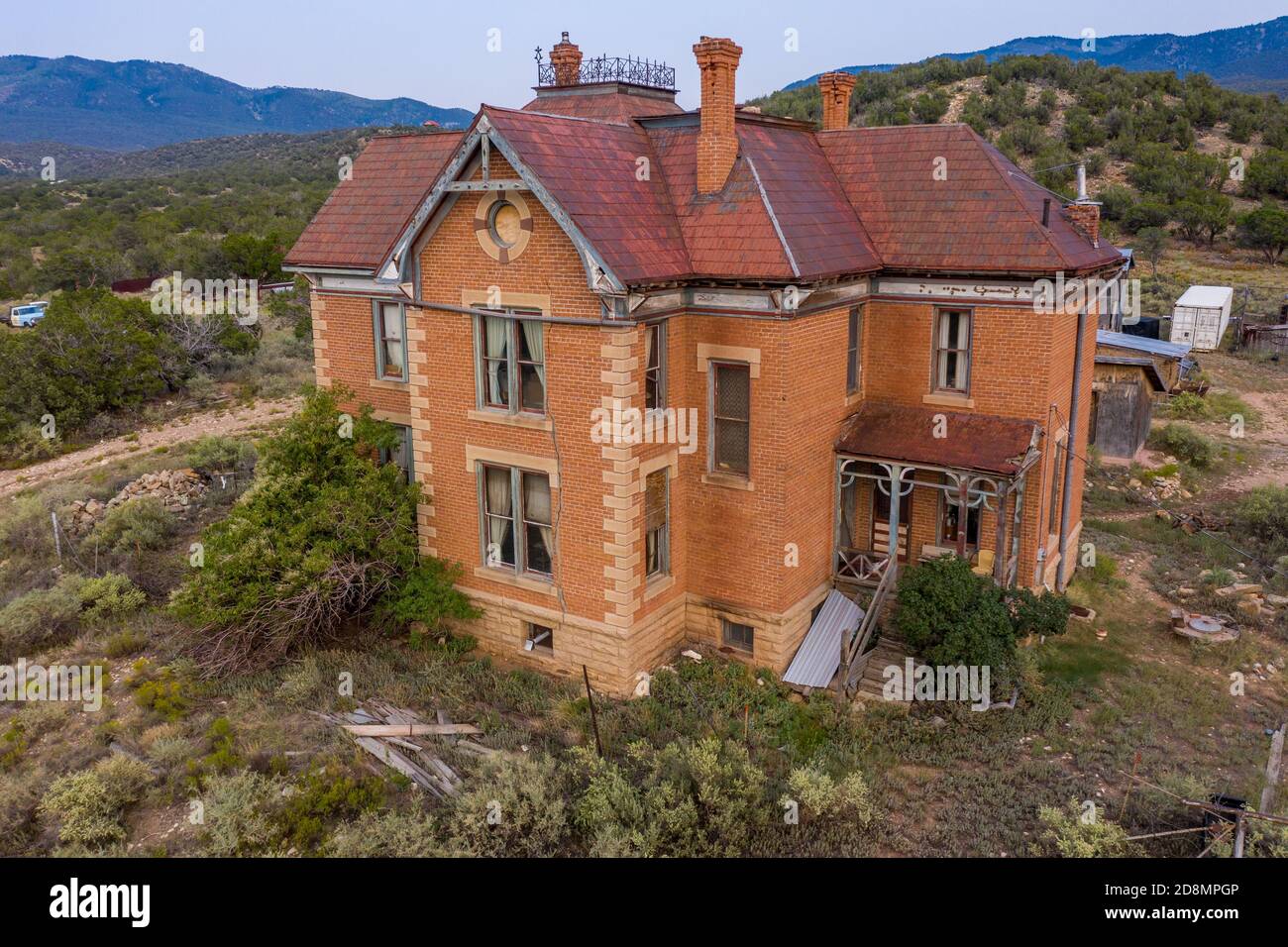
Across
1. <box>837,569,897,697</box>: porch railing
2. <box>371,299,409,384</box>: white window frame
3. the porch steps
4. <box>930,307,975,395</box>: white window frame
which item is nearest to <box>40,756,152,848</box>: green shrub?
<box>371,299,409,384</box>: white window frame

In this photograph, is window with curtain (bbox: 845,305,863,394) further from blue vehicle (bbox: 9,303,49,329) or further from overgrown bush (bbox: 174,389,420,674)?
blue vehicle (bbox: 9,303,49,329)

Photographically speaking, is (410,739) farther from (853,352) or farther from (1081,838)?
(853,352)

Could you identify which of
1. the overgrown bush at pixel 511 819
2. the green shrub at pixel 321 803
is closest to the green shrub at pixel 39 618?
the green shrub at pixel 321 803

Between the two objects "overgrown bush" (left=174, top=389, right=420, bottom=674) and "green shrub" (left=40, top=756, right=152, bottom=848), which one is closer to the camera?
"green shrub" (left=40, top=756, right=152, bottom=848)

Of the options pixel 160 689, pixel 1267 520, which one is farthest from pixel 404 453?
pixel 1267 520

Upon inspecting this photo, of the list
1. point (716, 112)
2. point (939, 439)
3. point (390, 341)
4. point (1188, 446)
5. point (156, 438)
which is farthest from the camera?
point (156, 438)

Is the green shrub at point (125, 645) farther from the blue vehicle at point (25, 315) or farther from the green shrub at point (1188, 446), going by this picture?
the blue vehicle at point (25, 315)

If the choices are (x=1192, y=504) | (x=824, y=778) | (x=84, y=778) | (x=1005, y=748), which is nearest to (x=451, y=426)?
(x=84, y=778)
